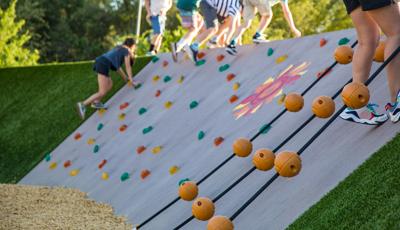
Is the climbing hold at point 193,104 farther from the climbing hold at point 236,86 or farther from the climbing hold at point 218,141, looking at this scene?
the climbing hold at point 218,141

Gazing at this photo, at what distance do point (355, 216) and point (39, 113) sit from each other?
979 centimetres

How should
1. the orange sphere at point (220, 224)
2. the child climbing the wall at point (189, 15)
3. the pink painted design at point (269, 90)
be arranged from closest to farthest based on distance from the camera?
the orange sphere at point (220, 224), the pink painted design at point (269, 90), the child climbing the wall at point (189, 15)

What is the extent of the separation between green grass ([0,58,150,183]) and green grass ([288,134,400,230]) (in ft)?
24.2

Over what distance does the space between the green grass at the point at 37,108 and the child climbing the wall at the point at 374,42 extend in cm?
702

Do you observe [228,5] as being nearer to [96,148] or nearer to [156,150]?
[96,148]

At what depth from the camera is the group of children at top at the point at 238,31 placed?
14.8ft

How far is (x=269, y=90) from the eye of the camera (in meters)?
7.25

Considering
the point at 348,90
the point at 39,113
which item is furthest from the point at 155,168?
the point at 39,113

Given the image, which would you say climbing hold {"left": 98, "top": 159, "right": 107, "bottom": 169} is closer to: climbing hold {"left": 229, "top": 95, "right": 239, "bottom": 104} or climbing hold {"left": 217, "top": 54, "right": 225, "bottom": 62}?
climbing hold {"left": 229, "top": 95, "right": 239, "bottom": 104}

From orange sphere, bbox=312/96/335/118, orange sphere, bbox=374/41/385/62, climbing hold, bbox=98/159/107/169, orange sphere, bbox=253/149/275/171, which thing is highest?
climbing hold, bbox=98/159/107/169

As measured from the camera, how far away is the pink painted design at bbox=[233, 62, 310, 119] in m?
7.05

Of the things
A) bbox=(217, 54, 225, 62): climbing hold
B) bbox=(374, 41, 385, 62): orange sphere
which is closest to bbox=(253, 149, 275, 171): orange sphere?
bbox=(374, 41, 385, 62): orange sphere

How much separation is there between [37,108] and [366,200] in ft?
33.0

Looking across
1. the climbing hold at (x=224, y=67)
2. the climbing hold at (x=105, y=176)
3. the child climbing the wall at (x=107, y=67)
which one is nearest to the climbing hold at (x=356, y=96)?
the climbing hold at (x=105, y=176)
